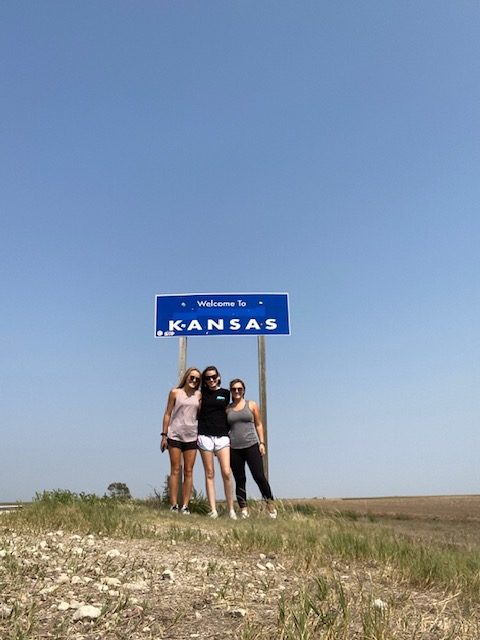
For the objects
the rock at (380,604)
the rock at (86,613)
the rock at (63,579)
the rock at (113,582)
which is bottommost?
the rock at (380,604)

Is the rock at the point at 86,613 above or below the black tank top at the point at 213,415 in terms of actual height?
below

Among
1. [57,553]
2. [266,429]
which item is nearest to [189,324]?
[266,429]

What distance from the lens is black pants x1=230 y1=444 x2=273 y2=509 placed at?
25.8ft

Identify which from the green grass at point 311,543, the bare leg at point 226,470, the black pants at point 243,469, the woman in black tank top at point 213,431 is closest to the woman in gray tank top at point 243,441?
the black pants at point 243,469

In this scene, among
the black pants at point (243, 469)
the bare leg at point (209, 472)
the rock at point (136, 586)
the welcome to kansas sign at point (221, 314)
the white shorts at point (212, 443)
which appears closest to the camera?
the rock at point (136, 586)

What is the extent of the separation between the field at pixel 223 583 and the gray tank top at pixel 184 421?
203cm

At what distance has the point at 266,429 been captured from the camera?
11133 millimetres

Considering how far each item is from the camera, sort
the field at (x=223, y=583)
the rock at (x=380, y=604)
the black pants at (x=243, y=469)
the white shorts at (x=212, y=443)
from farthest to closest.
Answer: the black pants at (x=243, y=469) < the white shorts at (x=212, y=443) < the rock at (x=380, y=604) < the field at (x=223, y=583)

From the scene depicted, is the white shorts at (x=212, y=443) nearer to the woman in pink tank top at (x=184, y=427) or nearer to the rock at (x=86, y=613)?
the woman in pink tank top at (x=184, y=427)

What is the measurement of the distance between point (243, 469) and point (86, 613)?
228 inches

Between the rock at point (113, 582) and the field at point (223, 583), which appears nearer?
the field at point (223, 583)

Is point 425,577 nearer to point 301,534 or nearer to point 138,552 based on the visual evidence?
point 301,534

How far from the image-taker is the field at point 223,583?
2.32m

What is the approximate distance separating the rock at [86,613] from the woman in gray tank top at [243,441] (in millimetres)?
5354
